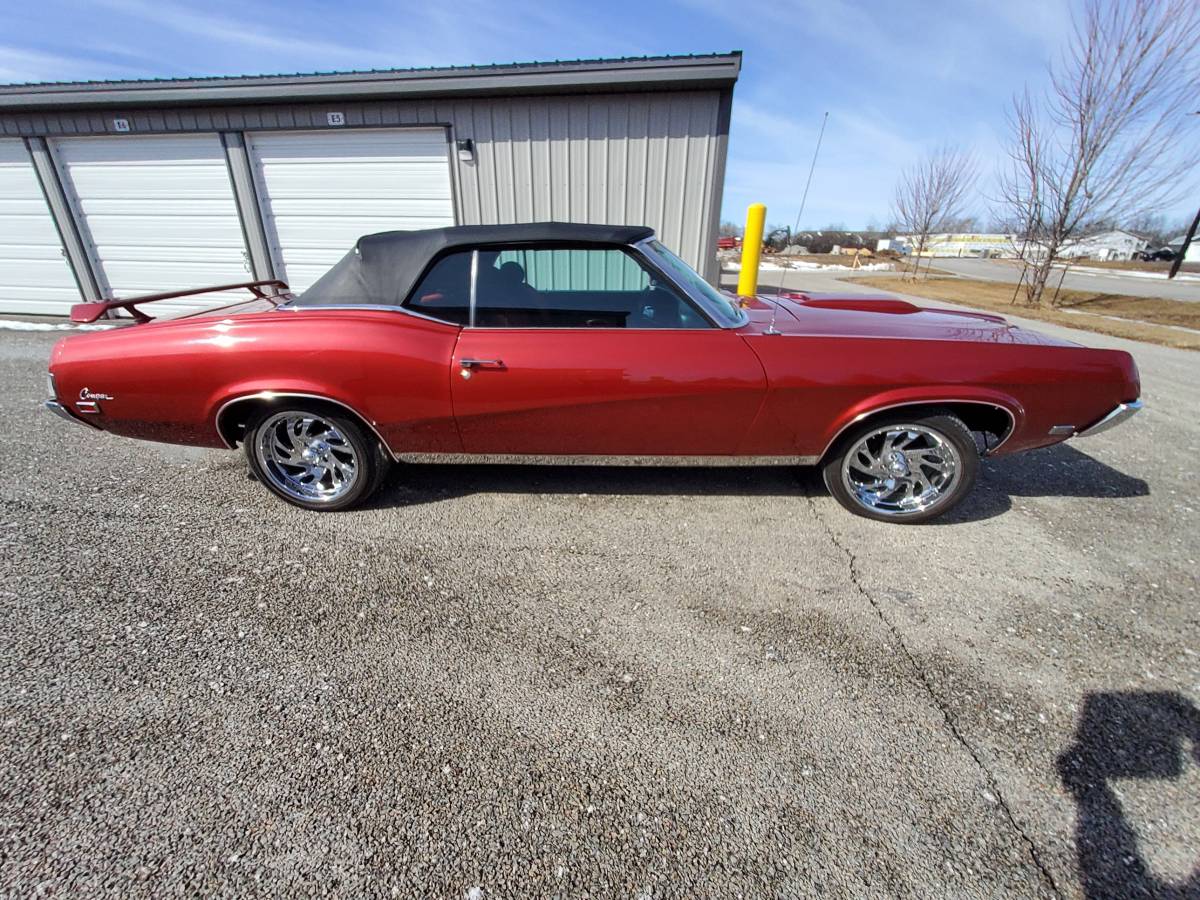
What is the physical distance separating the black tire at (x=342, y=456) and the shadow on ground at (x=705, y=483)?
0.20 meters

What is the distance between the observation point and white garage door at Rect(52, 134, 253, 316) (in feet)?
24.6

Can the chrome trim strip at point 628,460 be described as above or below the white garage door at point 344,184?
below

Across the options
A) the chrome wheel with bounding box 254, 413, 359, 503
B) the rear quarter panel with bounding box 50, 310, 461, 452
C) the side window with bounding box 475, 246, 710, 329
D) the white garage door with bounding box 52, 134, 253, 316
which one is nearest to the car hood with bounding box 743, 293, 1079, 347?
the side window with bounding box 475, 246, 710, 329

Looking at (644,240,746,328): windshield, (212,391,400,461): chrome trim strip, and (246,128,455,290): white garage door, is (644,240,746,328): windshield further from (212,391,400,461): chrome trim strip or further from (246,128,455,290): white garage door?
(246,128,455,290): white garage door

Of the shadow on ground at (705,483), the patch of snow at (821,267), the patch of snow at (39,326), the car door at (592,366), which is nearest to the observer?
the car door at (592,366)

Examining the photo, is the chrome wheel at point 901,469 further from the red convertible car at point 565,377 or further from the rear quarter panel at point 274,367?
the rear quarter panel at point 274,367

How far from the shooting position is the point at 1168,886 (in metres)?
1.30

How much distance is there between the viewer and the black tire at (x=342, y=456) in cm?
279

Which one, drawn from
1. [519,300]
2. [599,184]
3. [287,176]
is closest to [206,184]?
[287,176]

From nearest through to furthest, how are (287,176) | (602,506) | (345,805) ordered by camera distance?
(345,805), (602,506), (287,176)

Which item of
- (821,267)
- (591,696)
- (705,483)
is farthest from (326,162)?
(821,267)

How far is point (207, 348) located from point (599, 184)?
5.60 metres

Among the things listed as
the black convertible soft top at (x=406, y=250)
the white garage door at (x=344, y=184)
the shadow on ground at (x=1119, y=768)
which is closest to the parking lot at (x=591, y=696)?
the shadow on ground at (x=1119, y=768)

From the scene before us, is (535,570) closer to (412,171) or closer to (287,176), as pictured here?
(412,171)
